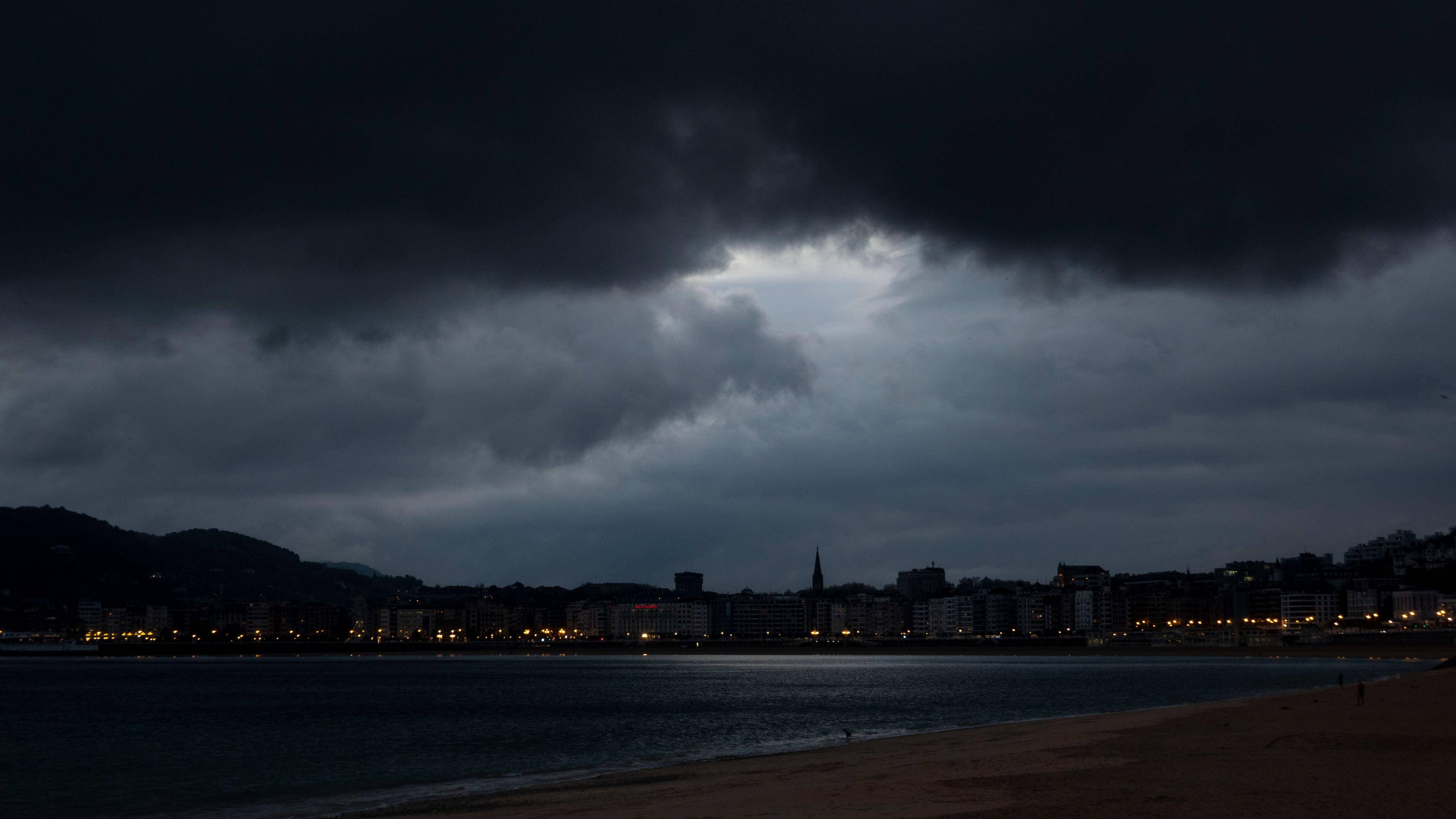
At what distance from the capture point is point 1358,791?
68.8ft

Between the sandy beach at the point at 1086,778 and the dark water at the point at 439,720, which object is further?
the dark water at the point at 439,720

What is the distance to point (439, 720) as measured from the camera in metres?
66.8

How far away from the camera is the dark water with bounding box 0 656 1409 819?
3853cm

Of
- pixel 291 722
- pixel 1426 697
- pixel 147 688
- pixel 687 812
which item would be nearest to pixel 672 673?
pixel 147 688

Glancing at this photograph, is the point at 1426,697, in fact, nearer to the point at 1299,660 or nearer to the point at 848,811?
the point at 848,811

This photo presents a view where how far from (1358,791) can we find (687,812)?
11933 mm

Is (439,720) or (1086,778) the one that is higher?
(1086,778)

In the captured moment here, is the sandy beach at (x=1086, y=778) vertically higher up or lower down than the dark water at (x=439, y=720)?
higher up

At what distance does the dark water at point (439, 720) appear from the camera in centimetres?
3853

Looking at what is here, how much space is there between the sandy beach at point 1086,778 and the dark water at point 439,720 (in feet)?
23.5

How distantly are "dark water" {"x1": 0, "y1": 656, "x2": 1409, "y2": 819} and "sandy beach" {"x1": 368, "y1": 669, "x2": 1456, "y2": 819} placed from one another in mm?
7153

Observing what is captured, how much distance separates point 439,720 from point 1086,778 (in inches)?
1897

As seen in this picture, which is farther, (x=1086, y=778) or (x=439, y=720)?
(x=439, y=720)

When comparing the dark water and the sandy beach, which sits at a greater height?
the sandy beach
